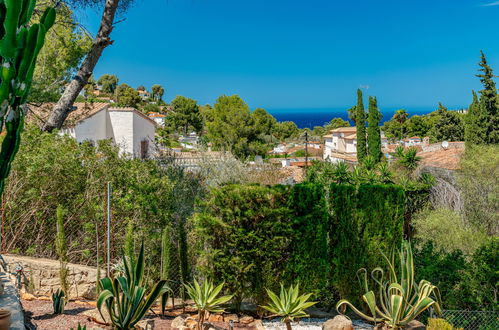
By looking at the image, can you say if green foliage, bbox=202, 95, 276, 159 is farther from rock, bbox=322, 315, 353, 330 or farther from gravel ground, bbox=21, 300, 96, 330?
gravel ground, bbox=21, 300, 96, 330

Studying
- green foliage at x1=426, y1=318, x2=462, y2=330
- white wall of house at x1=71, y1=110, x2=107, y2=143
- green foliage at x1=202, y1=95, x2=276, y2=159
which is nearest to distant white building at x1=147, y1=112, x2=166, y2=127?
green foliage at x1=202, y1=95, x2=276, y2=159

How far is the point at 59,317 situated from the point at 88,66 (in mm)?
5563

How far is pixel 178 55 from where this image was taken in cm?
7000

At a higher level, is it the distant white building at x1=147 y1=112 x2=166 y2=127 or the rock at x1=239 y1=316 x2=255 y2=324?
the distant white building at x1=147 y1=112 x2=166 y2=127

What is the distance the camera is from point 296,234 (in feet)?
21.6

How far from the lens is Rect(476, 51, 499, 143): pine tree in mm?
29250

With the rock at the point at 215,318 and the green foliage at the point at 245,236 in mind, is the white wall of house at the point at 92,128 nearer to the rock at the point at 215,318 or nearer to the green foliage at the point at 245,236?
the green foliage at the point at 245,236

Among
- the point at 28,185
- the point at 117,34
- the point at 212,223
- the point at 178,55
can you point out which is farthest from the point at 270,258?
the point at 178,55


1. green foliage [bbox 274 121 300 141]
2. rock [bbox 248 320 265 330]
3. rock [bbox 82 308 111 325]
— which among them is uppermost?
green foliage [bbox 274 121 300 141]

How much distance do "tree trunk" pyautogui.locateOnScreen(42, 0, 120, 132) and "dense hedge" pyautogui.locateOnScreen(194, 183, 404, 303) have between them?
4098 millimetres

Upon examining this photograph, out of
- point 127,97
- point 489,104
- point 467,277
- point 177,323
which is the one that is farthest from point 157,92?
point 177,323

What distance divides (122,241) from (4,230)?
191cm

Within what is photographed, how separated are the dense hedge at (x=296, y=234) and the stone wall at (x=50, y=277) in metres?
1.74

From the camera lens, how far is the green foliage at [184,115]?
5871cm
